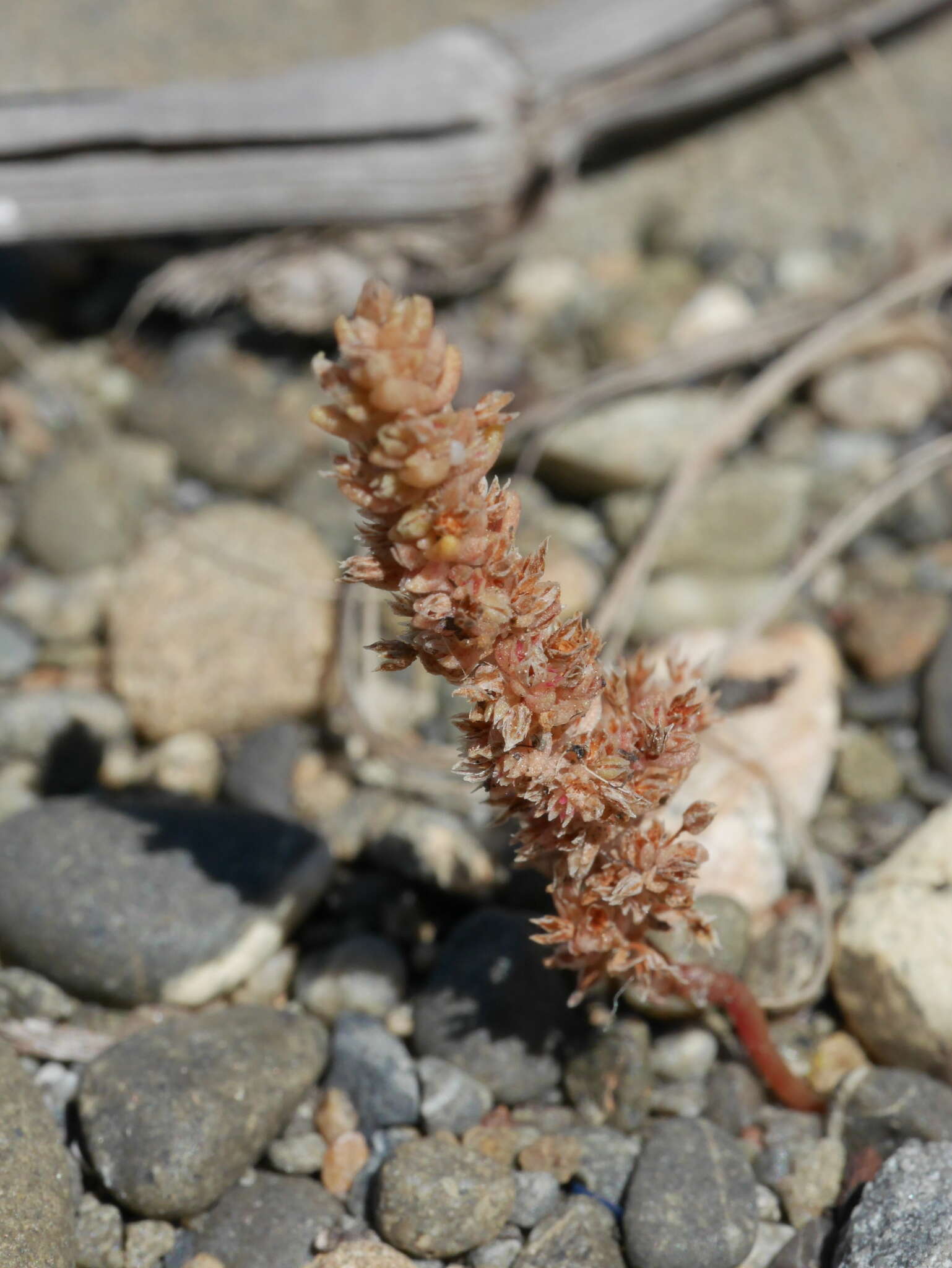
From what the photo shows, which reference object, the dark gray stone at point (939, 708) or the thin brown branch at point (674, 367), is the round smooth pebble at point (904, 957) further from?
the thin brown branch at point (674, 367)

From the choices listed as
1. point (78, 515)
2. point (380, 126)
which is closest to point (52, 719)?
point (78, 515)

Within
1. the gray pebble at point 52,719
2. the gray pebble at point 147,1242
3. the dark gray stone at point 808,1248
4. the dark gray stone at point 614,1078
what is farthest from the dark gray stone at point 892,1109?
the gray pebble at point 52,719

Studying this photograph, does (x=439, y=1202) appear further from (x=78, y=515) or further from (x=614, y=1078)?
(x=78, y=515)

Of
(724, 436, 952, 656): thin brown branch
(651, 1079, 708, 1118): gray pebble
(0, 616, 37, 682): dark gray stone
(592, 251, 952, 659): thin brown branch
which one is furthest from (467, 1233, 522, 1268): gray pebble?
(0, 616, 37, 682): dark gray stone

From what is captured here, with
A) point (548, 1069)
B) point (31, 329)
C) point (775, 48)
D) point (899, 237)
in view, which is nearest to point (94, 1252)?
point (548, 1069)

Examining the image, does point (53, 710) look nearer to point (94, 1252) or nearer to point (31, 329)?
point (94, 1252)
